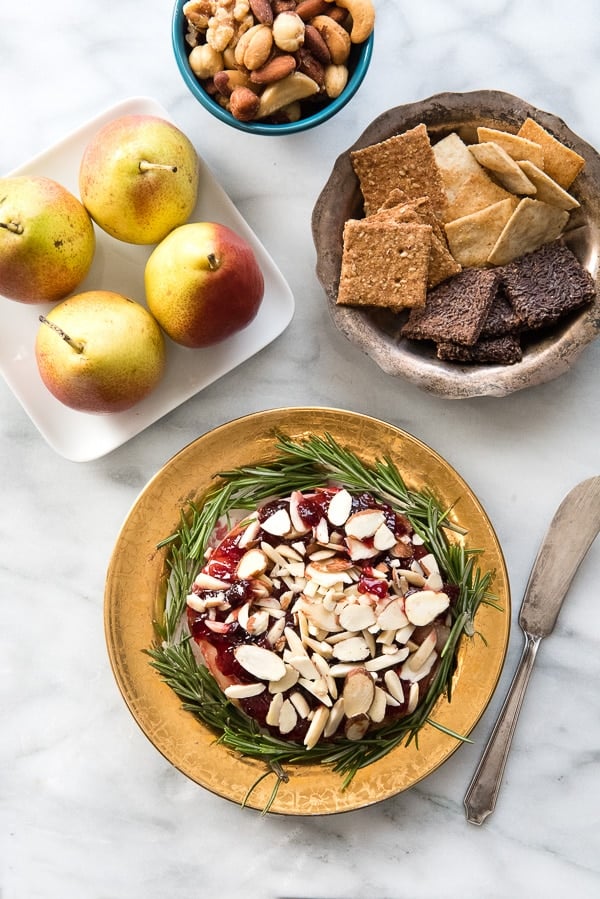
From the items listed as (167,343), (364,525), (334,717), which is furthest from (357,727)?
(167,343)

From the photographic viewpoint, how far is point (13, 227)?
0.94 metres

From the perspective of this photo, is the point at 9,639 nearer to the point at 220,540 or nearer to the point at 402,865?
the point at 220,540

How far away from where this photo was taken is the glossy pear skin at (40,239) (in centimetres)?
95

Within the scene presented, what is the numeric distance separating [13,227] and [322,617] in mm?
597

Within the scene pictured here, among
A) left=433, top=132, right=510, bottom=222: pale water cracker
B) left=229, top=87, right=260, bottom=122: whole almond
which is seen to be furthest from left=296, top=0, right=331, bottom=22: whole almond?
left=433, top=132, right=510, bottom=222: pale water cracker

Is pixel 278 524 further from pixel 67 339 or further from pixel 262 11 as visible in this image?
pixel 262 11

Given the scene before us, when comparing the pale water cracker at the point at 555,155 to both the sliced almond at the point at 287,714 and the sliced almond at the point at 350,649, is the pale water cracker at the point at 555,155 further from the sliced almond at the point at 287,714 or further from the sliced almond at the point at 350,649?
the sliced almond at the point at 287,714

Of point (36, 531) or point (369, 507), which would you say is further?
point (36, 531)

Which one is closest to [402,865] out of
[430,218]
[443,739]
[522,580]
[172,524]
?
[443,739]

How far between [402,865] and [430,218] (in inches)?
35.9

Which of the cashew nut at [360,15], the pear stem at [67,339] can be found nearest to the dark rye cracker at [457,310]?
the cashew nut at [360,15]

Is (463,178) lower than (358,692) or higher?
higher

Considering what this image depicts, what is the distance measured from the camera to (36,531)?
46.4 inches

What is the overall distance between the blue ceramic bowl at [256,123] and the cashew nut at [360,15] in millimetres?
23
